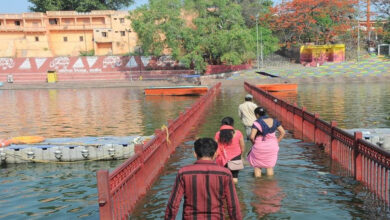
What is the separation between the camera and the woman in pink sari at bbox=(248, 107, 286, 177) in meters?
6.99

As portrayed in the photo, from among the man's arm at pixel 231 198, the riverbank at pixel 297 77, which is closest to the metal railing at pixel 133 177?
the man's arm at pixel 231 198

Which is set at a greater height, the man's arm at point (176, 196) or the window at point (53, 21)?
the window at point (53, 21)

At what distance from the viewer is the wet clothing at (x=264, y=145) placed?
6.99m

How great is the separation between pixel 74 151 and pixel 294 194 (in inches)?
263

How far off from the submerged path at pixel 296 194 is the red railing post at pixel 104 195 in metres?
1.45

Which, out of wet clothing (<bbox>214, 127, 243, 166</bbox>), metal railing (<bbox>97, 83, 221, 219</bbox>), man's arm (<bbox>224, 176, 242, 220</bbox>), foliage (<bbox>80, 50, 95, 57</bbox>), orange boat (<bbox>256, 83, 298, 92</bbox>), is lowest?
orange boat (<bbox>256, 83, 298, 92</bbox>)

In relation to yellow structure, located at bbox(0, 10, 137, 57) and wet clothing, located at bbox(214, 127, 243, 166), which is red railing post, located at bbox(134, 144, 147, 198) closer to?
wet clothing, located at bbox(214, 127, 243, 166)

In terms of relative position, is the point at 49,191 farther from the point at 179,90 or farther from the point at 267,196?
the point at 179,90

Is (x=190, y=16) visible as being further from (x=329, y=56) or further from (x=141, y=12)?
(x=329, y=56)

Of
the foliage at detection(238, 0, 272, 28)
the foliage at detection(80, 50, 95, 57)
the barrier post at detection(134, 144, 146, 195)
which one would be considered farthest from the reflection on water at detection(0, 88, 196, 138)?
the foliage at detection(238, 0, 272, 28)

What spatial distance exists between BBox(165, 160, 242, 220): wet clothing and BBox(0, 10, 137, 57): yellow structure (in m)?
62.1

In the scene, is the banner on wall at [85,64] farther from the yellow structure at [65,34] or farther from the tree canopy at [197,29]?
the tree canopy at [197,29]

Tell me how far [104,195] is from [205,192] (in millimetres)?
1772

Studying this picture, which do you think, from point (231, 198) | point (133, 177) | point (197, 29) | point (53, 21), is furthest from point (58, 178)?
point (53, 21)
